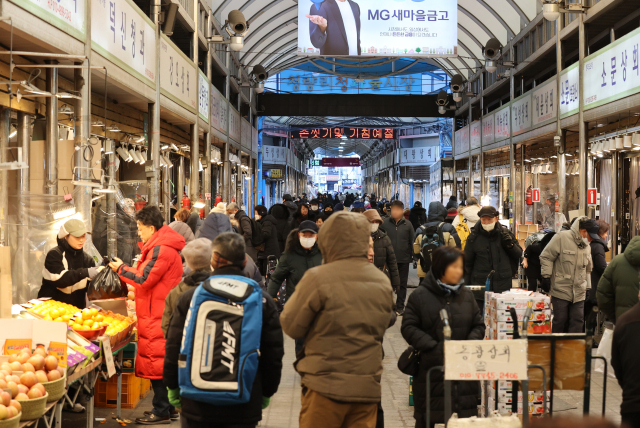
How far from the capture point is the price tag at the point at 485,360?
11.0 feet

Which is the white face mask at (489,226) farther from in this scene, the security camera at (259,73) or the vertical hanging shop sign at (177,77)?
the security camera at (259,73)

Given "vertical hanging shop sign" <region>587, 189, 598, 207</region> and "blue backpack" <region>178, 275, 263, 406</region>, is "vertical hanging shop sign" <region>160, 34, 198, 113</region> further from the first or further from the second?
"blue backpack" <region>178, 275, 263, 406</region>

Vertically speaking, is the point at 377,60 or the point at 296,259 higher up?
the point at 377,60

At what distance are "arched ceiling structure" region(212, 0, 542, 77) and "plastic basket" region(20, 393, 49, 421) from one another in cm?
1442

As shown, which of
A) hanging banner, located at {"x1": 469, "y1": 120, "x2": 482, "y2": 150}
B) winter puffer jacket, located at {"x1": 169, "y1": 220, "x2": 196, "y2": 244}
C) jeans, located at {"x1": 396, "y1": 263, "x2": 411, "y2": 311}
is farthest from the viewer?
hanging banner, located at {"x1": 469, "y1": 120, "x2": 482, "y2": 150}

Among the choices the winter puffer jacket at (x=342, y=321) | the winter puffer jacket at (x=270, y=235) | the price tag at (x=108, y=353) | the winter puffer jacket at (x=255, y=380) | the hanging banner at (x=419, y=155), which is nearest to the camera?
the winter puffer jacket at (x=342, y=321)

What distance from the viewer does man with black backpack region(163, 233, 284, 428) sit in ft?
11.0

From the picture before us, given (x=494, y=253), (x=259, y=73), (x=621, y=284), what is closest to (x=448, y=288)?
(x=621, y=284)

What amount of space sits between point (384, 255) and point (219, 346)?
581cm

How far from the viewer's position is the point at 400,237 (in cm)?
1107

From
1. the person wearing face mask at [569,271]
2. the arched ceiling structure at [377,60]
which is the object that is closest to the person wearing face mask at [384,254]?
the person wearing face mask at [569,271]

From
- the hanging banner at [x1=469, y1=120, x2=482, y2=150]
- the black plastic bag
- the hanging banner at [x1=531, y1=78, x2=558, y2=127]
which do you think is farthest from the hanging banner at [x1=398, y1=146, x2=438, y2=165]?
the black plastic bag

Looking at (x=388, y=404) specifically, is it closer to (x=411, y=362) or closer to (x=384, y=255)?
(x=411, y=362)

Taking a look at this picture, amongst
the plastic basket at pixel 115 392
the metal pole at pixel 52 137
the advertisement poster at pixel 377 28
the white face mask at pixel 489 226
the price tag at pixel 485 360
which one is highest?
the advertisement poster at pixel 377 28
